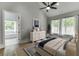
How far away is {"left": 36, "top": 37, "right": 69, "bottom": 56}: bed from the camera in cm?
185

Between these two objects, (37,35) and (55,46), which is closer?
(55,46)

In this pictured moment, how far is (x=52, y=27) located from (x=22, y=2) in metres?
0.84

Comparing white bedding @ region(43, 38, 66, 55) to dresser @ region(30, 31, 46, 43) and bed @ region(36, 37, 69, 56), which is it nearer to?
bed @ region(36, 37, 69, 56)

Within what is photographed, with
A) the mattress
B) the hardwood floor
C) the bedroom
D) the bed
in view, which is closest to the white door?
the bedroom

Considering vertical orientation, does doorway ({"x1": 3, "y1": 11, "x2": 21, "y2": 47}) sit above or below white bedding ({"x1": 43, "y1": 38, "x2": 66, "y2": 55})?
above

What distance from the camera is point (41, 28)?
2.05 metres

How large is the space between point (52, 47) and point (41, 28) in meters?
0.48

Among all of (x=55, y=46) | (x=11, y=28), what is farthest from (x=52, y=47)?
(x=11, y=28)

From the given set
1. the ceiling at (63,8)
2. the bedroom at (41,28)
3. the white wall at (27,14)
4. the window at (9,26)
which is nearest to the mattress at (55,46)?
the bedroom at (41,28)

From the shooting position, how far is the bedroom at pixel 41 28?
1.84 m

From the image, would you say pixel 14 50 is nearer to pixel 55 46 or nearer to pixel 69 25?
pixel 55 46

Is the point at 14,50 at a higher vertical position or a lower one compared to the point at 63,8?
lower

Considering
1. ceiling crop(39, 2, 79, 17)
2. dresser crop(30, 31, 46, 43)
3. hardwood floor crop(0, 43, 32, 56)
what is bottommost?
hardwood floor crop(0, 43, 32, 56)

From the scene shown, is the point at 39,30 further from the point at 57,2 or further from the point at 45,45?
the point at 57,2
